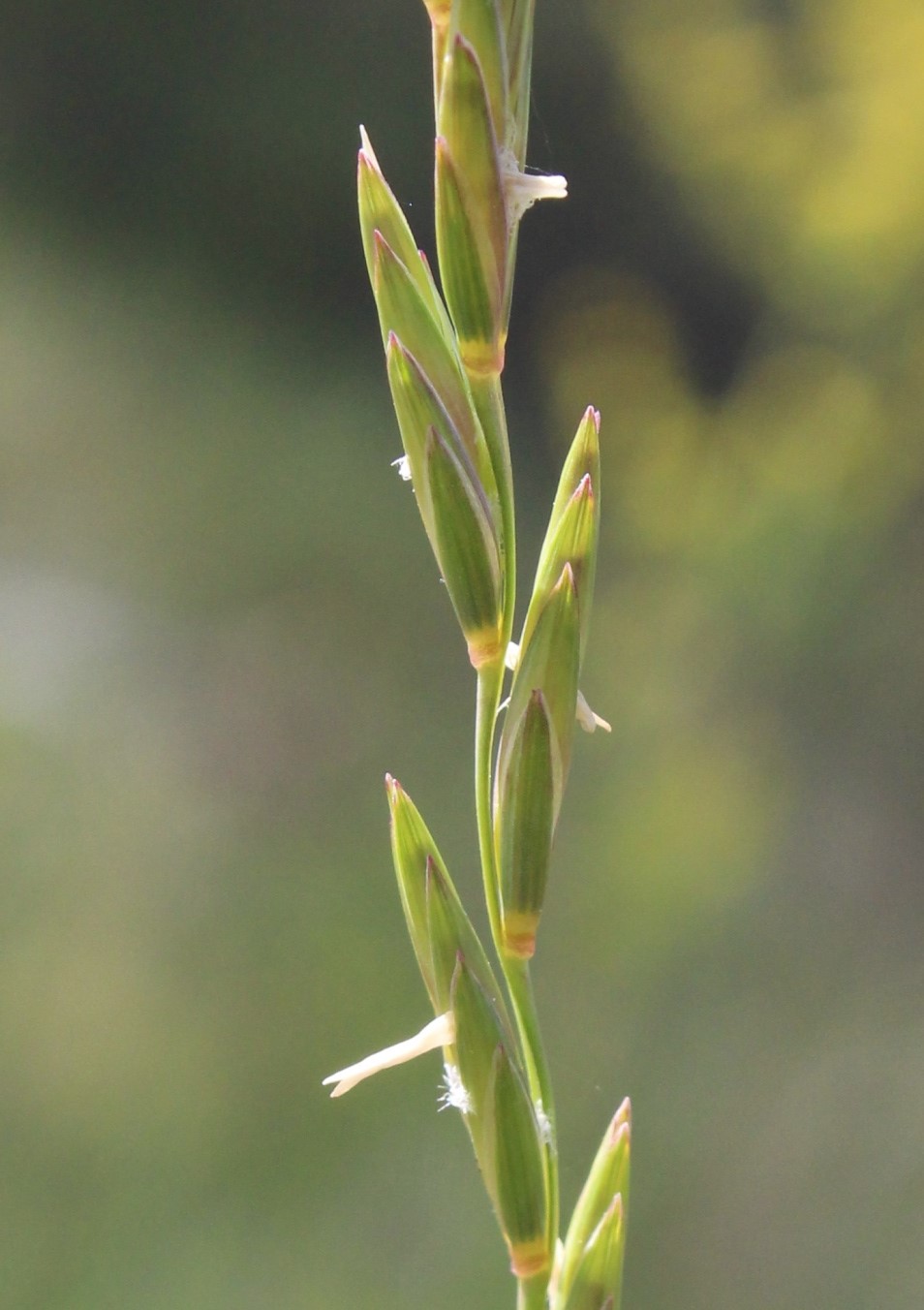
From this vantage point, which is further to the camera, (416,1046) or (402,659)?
(402,659)

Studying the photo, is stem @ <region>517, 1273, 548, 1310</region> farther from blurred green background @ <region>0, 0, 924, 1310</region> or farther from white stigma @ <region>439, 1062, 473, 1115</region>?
blurred green background @ <region>0, 0, 924, 1310</region>

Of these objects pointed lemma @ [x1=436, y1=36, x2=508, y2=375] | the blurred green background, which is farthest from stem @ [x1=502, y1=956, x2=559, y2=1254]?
the blurred green background

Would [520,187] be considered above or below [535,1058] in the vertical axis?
above

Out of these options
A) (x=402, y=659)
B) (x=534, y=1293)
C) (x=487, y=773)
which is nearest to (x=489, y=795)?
(x=487, y=773)

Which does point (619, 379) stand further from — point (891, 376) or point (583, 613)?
point (583, 613)

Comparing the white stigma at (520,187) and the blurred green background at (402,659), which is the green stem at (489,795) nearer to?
the white stigma at (520,187)

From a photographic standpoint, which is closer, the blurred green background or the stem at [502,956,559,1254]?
the stem at [502,956,559,1254]

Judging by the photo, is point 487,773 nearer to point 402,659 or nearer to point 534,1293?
point 534,1293
